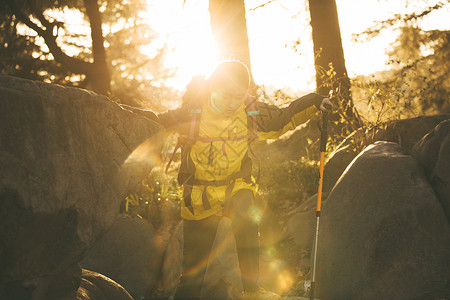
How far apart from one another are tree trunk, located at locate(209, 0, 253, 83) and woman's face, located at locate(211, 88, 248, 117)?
464 cm

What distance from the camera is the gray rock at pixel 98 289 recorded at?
3436 mm

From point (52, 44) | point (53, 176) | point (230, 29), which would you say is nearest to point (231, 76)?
point (53, 176)

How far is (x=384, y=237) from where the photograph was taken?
3.84 metres

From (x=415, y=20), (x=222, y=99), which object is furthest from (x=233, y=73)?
(x=415, y=20)

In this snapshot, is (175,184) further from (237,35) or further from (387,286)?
(387,286)

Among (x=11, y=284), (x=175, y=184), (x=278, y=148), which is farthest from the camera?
(x=278, y=148)

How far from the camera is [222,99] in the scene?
3697mm

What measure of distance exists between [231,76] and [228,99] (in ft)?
0.67

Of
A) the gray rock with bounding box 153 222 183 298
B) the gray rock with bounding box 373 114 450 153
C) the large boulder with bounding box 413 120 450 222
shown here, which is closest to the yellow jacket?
the large boulder with bounding box 413 120 450 222

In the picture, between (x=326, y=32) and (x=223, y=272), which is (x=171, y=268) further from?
(x=326, y=32)

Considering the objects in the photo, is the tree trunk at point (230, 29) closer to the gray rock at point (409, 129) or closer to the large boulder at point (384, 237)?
the gray rock at point (409, 129)

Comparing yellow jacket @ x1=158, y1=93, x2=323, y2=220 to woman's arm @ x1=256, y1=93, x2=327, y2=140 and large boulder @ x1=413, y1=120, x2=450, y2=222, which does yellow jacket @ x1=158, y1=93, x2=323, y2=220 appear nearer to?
woman's arm @ x1=256, y1=93, x2=327, y2=140

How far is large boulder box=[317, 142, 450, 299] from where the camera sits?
11.8 feet

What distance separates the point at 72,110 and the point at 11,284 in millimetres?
1233
